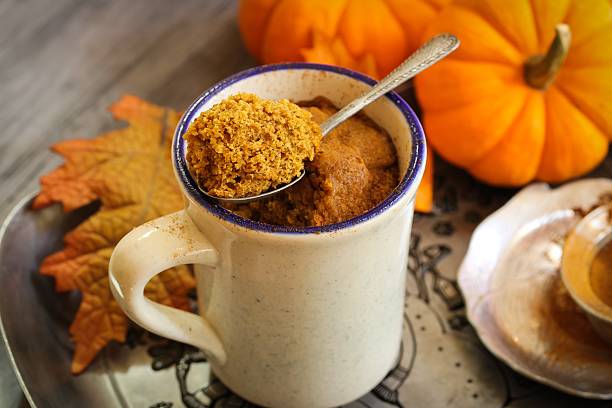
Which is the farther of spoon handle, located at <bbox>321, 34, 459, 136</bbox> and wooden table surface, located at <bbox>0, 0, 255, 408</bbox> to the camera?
wooden table surface, located at <bbox>0, 0, 255, 408</bbox>

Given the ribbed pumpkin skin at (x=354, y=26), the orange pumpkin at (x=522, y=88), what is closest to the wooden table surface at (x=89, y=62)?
the ribbed pumpkin skin at (x=354, y=26)

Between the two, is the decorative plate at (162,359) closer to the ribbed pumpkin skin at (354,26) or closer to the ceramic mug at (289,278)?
the ceramic mug at (289,278)

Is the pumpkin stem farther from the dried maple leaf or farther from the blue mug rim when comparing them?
the dried maple leaf

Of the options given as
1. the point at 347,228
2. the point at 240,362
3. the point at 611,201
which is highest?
the point at 347,228

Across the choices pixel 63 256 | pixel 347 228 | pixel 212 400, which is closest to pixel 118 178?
pixel 63 256

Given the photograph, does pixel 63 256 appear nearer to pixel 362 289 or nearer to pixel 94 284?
pixel 94 284

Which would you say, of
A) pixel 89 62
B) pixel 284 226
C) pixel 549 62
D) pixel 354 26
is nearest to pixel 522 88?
pixel 549 62

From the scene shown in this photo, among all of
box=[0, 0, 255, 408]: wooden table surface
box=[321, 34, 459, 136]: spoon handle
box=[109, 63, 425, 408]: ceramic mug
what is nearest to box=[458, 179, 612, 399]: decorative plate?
box=[109, 63, 425, 408]: ceramic mug
